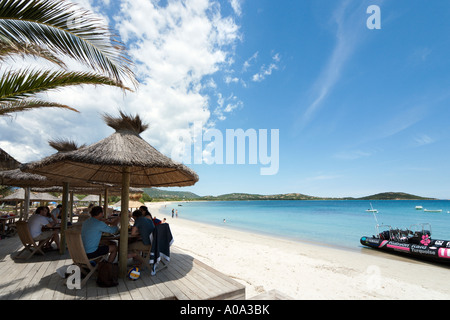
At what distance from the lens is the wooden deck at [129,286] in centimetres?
327

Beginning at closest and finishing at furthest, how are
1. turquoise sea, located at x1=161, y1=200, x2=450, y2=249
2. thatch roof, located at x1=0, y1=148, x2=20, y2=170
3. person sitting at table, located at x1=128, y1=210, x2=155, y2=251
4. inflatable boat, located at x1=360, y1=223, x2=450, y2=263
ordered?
1. person sitting at table, located at x1=128, y1=210, x2=155, y2=251
2. thatch roof, located at x1=0, y1=148, x2=20, y2=170
3. inflatable boat, located at x1=360, y1=223, x2=450, y2=263
4. turquoise sea, located at x1=161, y1=200, x2=450, y2=249

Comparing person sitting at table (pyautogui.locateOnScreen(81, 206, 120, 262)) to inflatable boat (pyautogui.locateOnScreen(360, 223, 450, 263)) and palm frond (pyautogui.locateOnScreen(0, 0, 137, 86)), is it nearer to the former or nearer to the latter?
palm frond (pyautogui.locateOnScreen(0, 0, 137, 86))

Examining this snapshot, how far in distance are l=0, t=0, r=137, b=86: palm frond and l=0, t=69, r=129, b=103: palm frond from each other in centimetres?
45

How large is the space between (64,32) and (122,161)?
A: 1.99 metres

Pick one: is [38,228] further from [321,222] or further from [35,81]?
[321,222]

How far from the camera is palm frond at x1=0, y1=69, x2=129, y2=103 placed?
2977 mm

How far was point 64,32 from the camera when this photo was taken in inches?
120

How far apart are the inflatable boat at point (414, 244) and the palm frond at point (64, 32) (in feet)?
45.2

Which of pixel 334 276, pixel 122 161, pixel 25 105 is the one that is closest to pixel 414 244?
pixel 334 276

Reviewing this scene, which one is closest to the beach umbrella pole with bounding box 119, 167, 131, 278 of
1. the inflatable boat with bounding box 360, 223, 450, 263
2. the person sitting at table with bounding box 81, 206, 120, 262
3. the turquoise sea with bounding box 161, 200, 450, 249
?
the person sitting at table with bounding box 81, 206, 120, 262

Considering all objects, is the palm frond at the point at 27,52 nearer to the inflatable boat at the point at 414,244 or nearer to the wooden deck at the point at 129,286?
the wooden deck at the point at 129,286

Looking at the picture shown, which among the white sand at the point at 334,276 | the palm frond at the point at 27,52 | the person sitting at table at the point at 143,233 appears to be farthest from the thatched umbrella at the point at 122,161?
the white sand at the point at 334,276
